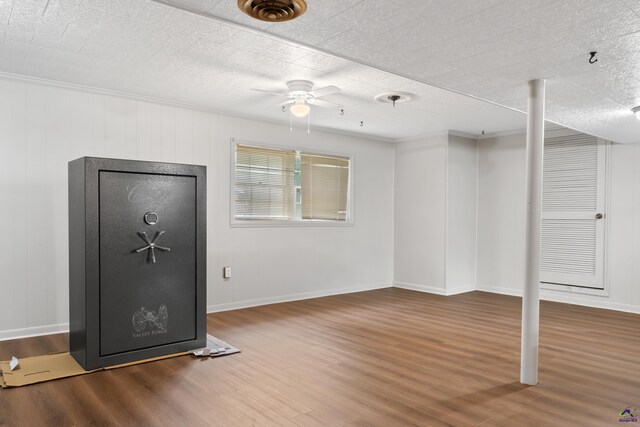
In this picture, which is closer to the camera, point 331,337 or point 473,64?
point 473,64


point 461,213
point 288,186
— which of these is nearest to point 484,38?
point 288,186

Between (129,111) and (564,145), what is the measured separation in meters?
5.67

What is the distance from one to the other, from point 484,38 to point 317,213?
166 inches

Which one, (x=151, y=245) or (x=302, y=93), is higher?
(x=302, y=93)

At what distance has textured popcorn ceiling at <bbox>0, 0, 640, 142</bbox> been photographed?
87.7 inches

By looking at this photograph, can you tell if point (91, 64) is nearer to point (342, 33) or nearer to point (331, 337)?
point (342, 33)

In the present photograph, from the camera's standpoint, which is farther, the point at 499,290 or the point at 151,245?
the point at 499,290

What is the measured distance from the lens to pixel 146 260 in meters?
3.61

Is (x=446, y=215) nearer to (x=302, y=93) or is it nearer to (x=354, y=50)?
(x=302, y=93)

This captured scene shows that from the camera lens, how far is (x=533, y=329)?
10.2 feet

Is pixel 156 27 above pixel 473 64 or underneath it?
above

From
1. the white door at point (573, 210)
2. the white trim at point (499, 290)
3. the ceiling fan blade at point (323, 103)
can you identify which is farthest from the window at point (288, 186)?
the white door at point (573, 210)

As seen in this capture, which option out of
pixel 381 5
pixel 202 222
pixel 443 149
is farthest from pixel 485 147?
pixel 381 5

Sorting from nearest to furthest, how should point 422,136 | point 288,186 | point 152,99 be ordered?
point 152,99, point 288,186, point 422,136
